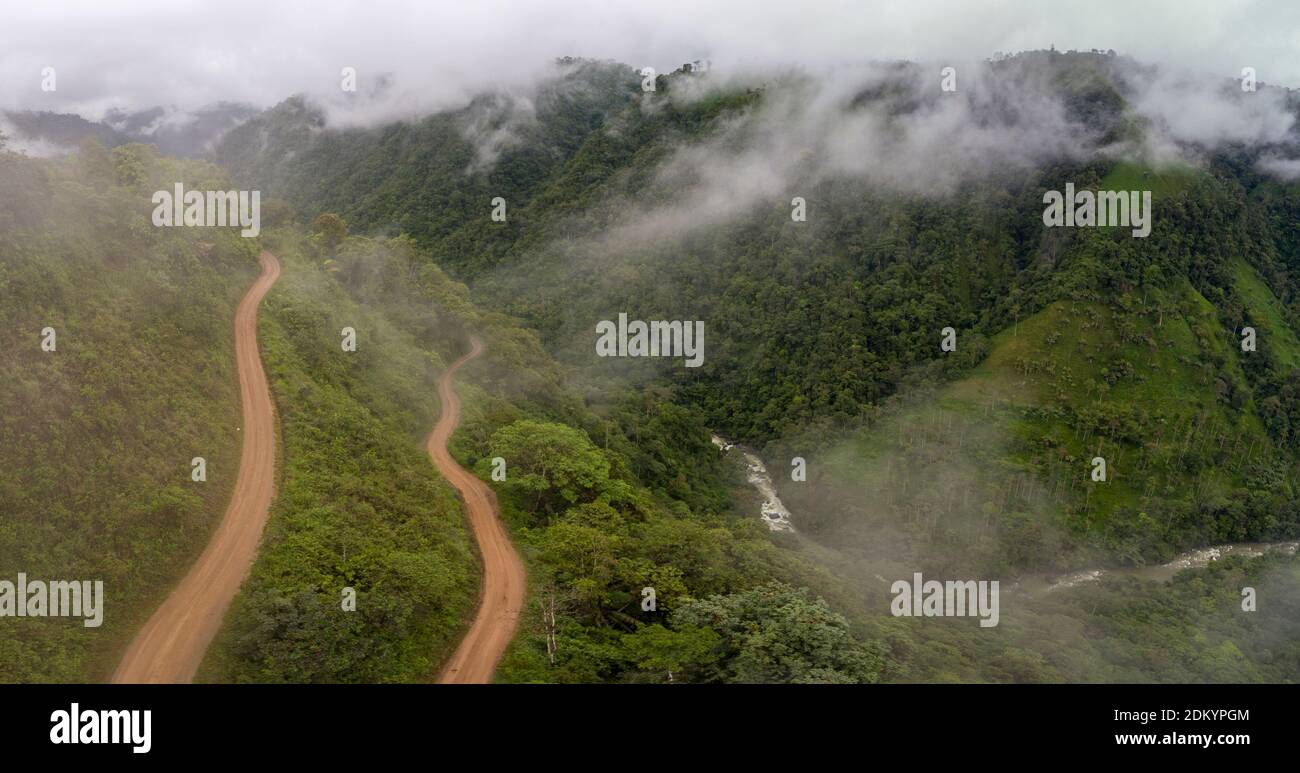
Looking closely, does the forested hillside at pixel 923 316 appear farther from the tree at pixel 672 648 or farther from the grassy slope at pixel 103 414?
the grassy slope at pixel 103 414

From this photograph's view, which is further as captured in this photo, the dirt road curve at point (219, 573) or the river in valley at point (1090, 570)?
the river in valley at point (1090, 570)

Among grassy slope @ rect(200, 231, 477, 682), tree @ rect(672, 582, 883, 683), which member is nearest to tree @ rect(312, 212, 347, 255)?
grassy slope @ rect(200, 231, 477, 682)

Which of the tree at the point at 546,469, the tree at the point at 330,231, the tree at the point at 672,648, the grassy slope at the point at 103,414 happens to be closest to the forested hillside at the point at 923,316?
the tree at the point at 546,469

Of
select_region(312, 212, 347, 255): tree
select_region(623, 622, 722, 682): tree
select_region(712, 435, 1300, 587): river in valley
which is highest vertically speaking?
select_region(312, 212, 347, 255): tree

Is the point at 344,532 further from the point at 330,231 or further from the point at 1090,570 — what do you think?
the point at 1090,570

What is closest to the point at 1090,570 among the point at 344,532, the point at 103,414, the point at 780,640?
the point at 780,640

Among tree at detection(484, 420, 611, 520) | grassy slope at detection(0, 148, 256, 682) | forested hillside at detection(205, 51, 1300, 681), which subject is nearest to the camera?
grassy slope at detection(0, 148, 256, 682)

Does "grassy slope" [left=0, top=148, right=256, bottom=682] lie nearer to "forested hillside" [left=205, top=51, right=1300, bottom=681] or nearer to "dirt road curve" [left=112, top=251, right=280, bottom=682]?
"dirt road curve" [left=112, top=251, right=280, bottom=682]
